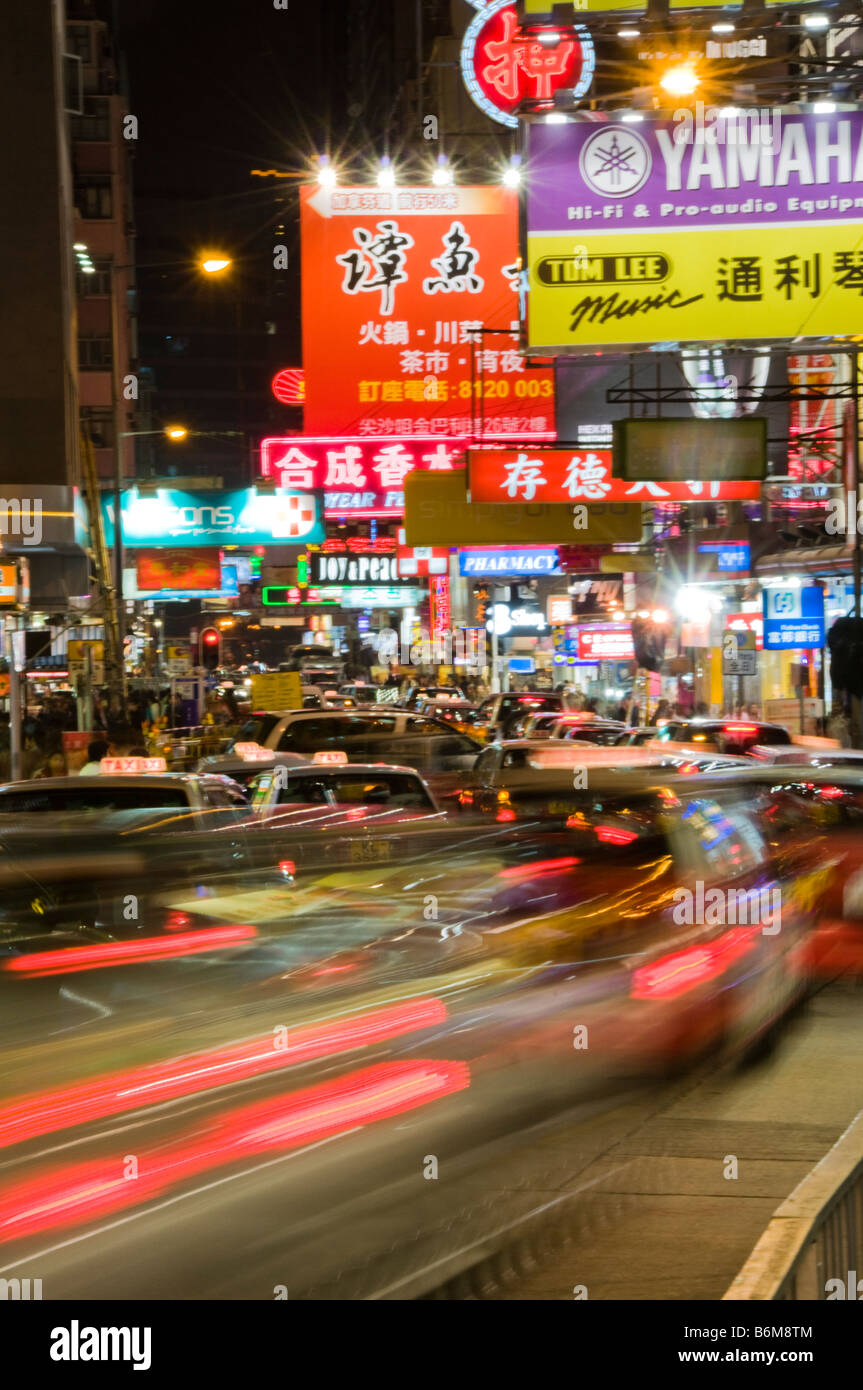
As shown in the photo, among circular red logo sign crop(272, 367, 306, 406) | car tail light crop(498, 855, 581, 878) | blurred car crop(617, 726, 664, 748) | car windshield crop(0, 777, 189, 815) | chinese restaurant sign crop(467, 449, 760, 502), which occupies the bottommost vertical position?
blurred car crop(617, 726, 664, 748)

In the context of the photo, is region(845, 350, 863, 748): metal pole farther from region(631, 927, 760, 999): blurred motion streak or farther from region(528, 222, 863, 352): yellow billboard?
region(631, 927, 760, 999): blurred motion streak

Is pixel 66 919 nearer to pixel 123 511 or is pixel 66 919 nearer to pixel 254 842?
pixel 254 842

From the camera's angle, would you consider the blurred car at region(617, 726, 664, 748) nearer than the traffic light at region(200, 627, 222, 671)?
Yes

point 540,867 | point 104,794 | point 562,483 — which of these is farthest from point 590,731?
A: point 104,794

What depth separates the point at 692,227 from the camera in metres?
13.6

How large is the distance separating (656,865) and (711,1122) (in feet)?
7.67

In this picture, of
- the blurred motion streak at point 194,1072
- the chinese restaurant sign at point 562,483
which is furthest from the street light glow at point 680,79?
the blurred motion streak at point 194,1072

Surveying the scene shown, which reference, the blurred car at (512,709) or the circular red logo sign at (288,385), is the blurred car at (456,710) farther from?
the circular red logo sign at (288,385)

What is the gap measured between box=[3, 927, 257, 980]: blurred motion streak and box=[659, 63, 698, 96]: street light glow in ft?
29.6

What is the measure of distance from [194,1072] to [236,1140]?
14.5 inches

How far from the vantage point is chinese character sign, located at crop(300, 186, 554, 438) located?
23344 millimetres

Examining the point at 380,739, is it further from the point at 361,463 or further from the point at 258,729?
the point at 361,463

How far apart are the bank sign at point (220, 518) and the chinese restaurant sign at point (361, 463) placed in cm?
151

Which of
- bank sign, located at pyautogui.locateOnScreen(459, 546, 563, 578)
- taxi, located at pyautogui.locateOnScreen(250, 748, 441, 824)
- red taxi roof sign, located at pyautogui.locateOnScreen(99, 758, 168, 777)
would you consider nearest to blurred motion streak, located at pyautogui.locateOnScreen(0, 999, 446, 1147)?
taxi, located at pyautogui.locateOnScreen(250, 748, 441, 824)
